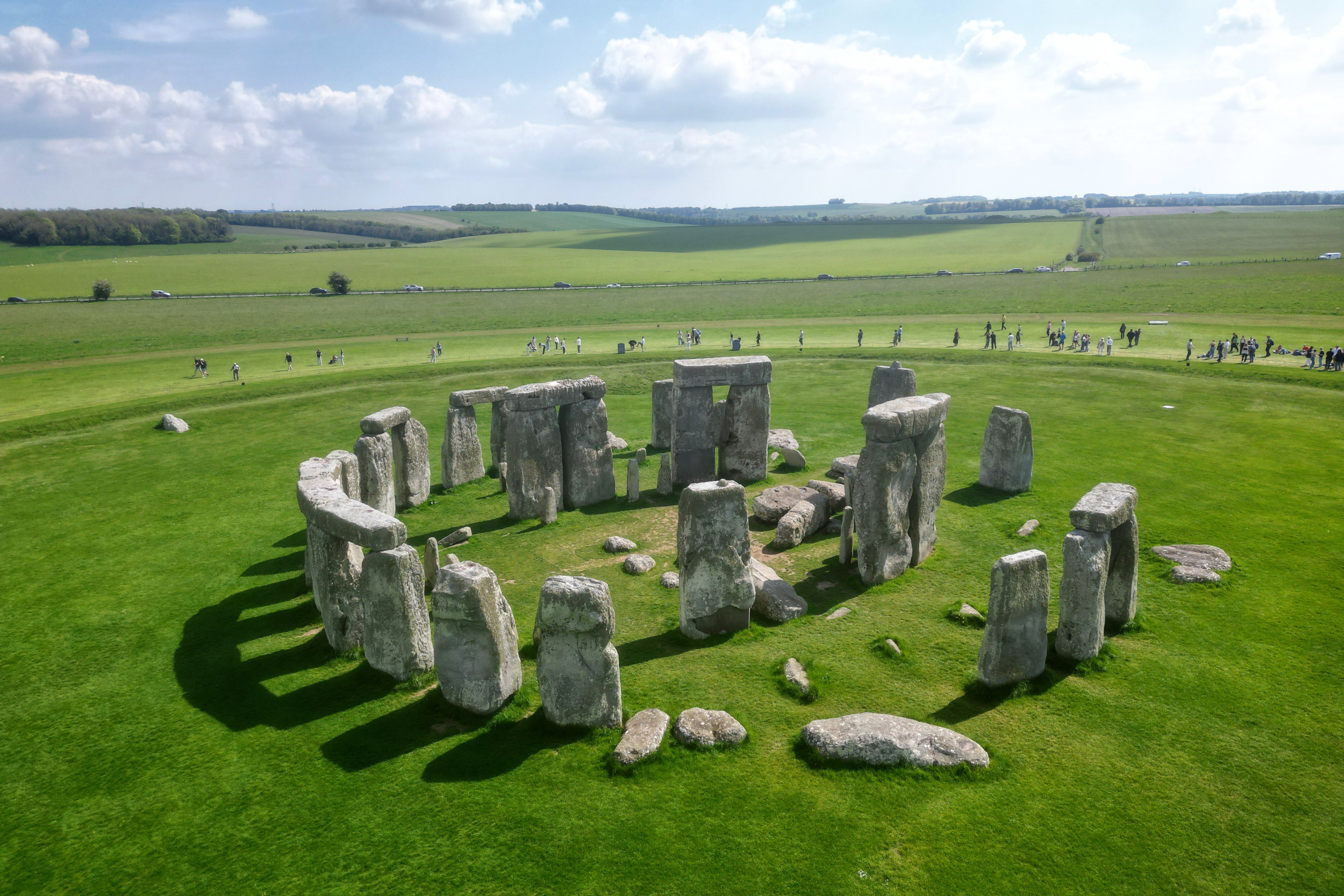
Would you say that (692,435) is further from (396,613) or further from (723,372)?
(396,613)

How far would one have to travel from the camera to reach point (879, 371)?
22047 mm

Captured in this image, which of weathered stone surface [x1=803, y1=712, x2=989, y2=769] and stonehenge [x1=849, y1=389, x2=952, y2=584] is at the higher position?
stonehenge [x1=849, y1=389, x2=952, y2=584]

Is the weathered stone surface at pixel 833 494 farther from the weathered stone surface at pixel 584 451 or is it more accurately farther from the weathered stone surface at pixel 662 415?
the weathered stone surface at pixel 662 415

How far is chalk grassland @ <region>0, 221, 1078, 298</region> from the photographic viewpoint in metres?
94.8

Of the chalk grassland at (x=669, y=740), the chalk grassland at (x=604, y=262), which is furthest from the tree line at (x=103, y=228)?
the chalk grassland at (x=669, y=740)

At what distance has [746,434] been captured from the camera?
20.2 m

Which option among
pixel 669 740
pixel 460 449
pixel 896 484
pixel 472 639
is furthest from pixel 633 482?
pixel 669 740

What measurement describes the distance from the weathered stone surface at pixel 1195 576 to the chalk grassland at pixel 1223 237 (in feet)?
317

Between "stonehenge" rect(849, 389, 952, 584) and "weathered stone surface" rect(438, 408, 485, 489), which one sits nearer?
"stonehenge" rect(849, 389, 952, 584)

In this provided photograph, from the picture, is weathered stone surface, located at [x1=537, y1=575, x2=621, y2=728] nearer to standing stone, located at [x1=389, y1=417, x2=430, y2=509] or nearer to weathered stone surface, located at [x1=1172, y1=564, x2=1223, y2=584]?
standing stone, located at [x1=389, y1=417, x2=430, y2=509]

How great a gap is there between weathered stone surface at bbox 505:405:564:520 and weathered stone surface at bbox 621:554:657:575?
326cm

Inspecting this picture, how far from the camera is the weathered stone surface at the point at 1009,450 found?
60.1ft

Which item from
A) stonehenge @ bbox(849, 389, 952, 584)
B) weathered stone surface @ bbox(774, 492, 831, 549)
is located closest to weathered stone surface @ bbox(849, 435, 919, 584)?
stonehenge @ bbox(849, 389, 952, 584)

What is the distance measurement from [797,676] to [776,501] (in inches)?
261
